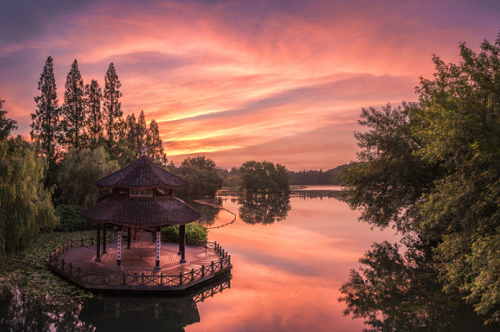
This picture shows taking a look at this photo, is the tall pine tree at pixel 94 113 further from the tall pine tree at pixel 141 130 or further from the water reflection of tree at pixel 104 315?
the water reflection of tree at pixel 104 315

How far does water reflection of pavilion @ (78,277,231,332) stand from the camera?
47.5ft

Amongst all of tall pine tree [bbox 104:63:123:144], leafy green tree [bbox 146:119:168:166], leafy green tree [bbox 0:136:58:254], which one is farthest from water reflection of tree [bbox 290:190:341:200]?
leafy green tree [bbox 0:136:58:254]

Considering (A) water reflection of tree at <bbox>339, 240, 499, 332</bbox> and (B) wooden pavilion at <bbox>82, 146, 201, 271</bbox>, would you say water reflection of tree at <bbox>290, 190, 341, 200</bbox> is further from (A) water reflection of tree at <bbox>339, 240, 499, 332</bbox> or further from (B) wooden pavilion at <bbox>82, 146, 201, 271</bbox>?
(B) wooden pavilion at <bbox>82, 146, 201, 271</bbox>

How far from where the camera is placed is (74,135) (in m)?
42.0

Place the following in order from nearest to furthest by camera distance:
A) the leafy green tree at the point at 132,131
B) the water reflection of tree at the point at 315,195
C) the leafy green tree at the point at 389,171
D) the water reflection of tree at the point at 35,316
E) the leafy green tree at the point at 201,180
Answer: the water reflection of tree at the point at 35,316 < the leafy green tree at the point at 389,171 < the leafy green tree at the point at 132,131 < the leafy green tree at the point at 201,180 < the water reflection of tree at the point at 315,195

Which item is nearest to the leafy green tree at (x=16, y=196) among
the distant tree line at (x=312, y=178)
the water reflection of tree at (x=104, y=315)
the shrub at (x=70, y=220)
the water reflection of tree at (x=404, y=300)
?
the water reflection of tree at (x=104, y=315)

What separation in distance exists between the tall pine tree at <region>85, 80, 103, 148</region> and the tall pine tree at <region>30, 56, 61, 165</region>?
3.84 meters

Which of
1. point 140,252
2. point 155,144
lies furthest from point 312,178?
point 140,252

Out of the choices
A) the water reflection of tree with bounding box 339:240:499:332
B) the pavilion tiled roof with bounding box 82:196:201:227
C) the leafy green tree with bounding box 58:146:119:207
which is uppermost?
the leafy green tree with bounding box 58:146:119:207

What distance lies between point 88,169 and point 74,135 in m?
9.71

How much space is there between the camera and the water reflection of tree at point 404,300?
50.1 ft

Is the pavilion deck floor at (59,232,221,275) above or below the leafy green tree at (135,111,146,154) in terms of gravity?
below

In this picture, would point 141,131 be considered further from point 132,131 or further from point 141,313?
point 141,313

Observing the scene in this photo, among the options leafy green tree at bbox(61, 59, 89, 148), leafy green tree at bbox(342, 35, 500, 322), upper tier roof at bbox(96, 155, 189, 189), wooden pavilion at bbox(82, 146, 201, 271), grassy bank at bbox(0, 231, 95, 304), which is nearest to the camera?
leafy green tree at bbox(342, 35, 500, 322)
